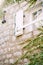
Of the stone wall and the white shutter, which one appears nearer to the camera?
the white shutter

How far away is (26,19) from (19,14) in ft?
1.00

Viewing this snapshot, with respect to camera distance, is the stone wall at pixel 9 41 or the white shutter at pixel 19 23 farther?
the stone wall at pixel 9 41

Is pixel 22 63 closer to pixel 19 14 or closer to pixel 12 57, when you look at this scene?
pixel 12 57

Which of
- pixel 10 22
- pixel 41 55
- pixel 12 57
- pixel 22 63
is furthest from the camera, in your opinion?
pixel 10 22

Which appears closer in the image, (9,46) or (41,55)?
(41,55)

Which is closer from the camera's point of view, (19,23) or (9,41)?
(19,23)

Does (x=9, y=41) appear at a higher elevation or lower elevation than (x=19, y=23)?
lower

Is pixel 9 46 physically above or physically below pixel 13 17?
below

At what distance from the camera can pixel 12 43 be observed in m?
4.51

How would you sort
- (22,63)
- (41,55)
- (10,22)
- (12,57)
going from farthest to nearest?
1. (10,22)
2. (12,57)
3. (22,63)
4. (41,55)

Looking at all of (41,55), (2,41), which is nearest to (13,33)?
(2,41)

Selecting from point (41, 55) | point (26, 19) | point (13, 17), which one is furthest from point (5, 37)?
point (41, 55)

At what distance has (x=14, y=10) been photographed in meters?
4.66

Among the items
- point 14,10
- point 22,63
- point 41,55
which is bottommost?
point 22,63
